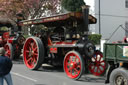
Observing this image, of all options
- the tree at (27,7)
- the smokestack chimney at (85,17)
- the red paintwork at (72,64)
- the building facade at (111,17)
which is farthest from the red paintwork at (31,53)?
the building facade at (111,17)

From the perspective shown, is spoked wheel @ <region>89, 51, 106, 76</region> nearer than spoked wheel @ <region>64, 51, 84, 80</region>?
No

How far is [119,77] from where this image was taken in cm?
556

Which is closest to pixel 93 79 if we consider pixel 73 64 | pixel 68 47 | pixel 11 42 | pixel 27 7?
pixel 73 64

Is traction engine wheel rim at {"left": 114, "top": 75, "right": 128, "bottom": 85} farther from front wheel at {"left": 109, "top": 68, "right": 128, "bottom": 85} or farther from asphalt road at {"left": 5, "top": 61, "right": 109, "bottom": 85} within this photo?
asphalt road at {"left": 5, "top": 61, "right": 109, "bottom": 85}

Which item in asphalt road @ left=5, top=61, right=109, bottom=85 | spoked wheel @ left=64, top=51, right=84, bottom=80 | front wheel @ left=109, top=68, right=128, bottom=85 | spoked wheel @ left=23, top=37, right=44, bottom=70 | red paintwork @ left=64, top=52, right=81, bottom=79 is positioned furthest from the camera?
spoked wheel @ left=23, top=37, right=44, bottom=70

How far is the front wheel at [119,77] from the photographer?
210 inches

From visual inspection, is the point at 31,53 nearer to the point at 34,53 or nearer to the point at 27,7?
the point at 34,53

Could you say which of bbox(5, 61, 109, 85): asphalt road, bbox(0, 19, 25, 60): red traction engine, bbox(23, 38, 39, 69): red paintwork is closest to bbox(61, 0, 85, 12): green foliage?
bbox(0, 19, 25, 60): red traction engine

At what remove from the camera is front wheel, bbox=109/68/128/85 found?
534cm

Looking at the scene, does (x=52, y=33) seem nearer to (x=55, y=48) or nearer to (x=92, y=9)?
(x=55, y=48)

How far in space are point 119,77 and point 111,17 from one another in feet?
56.7

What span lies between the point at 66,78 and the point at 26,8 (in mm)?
8750

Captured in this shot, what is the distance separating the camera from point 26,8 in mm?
15070

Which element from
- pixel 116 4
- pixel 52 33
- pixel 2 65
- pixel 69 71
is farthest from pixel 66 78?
pixel 116 4
